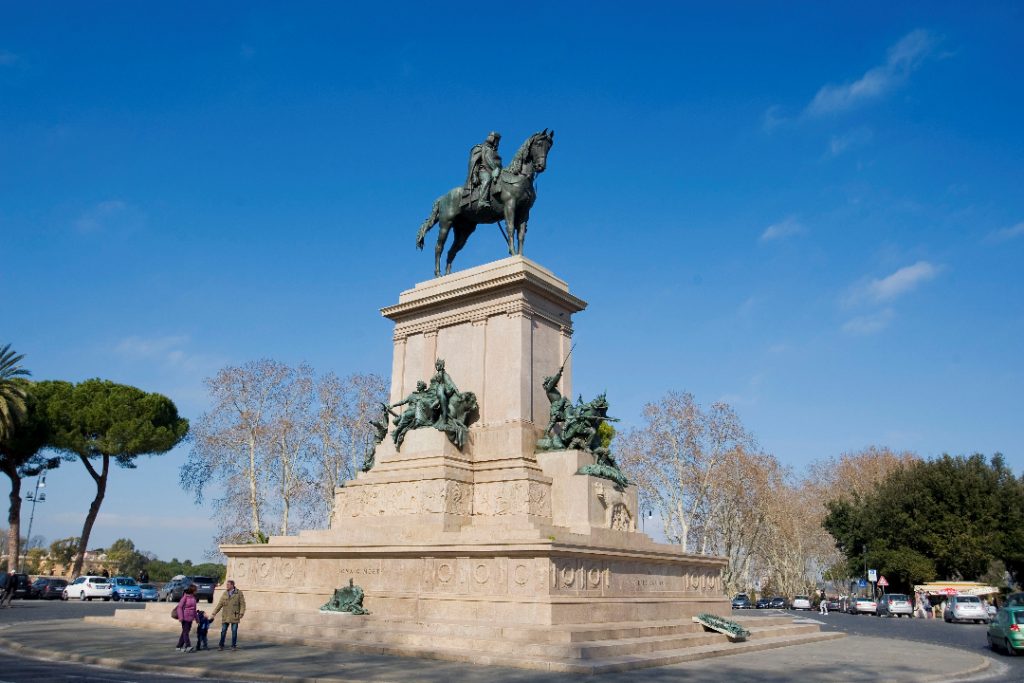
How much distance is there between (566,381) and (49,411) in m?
40.0

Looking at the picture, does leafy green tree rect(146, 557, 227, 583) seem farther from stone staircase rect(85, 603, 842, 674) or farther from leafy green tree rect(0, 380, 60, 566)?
stone staircase rect(85, 603, 842, 674)

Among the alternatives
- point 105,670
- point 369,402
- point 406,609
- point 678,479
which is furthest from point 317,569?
point 678,479

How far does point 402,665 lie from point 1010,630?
1463 centimetres

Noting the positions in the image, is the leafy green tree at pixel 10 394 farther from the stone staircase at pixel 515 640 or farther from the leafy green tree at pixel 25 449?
the stone staircase at pixel 515 640

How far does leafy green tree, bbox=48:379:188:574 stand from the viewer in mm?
49938

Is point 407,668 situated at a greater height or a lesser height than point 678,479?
lesser

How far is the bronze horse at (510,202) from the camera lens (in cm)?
2247

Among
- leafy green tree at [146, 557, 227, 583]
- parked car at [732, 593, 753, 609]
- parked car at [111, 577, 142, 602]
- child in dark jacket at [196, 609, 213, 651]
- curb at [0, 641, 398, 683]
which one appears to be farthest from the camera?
leafy green tree at [146, 557, 227, 583]

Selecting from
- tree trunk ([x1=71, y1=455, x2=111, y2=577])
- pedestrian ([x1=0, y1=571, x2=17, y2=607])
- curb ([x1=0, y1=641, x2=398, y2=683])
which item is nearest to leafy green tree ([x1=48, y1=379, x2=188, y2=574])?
tree trunk ([x1=71, y1=455, x2=111, y2=577])

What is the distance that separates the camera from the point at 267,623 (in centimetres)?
1762

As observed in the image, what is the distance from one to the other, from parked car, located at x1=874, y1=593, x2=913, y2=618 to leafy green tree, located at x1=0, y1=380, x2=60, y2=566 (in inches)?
1932

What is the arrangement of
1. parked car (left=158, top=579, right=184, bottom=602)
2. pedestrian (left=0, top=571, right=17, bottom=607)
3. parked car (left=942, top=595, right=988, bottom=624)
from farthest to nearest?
1. parked car (left=158, top=579, right=184, bottom=602)
2. parked car (left=942, top=595, right=988, bottom=624)
3. pedestrian (left=0, top=571, right=17, bottom=607)

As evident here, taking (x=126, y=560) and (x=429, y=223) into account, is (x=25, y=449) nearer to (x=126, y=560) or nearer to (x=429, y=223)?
(x=429, y=223)

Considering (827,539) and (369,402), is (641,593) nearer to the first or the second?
(369,402)
